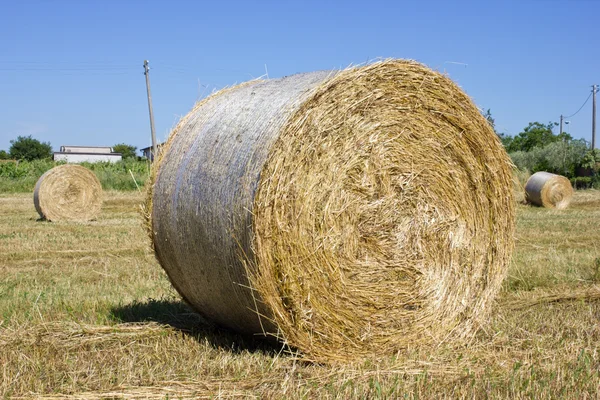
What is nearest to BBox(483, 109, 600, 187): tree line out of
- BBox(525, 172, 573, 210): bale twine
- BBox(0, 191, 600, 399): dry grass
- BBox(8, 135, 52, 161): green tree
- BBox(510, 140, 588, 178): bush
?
BBox(510, 140, 588, 178): bush

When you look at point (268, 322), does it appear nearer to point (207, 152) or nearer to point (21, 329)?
point (207, 152)

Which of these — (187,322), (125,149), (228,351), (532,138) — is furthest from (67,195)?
(125,149)

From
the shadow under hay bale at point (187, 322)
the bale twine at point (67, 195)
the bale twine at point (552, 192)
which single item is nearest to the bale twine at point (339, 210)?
the shadow under hay bale at point (187, 322)

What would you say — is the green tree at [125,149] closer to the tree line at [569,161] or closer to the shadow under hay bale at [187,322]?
the tree line at [569,161]

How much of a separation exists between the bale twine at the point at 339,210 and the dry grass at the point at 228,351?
0.91ft

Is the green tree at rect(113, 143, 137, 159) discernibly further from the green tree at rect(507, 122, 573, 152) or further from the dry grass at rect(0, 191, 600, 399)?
the dry grass at rect(0, 191, 600, 399)

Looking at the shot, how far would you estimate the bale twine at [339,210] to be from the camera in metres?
4.68

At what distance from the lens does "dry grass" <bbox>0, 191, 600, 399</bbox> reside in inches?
165

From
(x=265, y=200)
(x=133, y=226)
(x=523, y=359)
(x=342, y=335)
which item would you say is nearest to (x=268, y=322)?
(x=342, y=335)

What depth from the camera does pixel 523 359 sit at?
4.81 m

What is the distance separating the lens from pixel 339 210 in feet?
16.4

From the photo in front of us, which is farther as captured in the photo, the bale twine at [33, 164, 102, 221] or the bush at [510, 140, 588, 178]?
the bush at [510, 140, 588, 178]

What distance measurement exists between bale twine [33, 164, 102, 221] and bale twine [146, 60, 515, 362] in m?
11.5

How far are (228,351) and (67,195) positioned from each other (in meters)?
12.8
